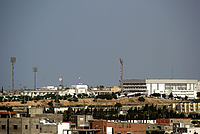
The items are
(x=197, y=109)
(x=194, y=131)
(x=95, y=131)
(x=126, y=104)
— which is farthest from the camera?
(x=126, y=104)

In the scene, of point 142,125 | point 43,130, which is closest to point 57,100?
point 142,125

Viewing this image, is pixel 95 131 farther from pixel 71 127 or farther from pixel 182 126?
pixel 182 126

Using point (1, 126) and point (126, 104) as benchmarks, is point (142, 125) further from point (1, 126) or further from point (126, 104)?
point (126, 104)

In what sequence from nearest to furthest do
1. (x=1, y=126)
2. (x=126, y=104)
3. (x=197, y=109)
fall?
1. (x=1, y=126)
2. (x=197, y=109)
3. (x=126, y=104)

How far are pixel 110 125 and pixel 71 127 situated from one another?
555 centimetres

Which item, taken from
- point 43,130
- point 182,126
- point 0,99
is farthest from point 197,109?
point 43,130

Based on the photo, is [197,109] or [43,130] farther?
[197,109]

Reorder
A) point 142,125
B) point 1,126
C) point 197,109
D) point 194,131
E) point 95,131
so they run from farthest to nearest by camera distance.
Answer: point 197,109, point 194,131, point 142,125, point 95,131, point 1,126

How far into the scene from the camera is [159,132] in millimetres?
107938

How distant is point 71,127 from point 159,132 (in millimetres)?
24396

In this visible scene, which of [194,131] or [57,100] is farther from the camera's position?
[57,100]

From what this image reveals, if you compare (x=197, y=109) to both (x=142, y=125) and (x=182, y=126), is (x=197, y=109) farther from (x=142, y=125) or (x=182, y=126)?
(x=142, y=125)

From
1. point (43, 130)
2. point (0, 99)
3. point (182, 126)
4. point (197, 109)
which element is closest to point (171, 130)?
point (182, 126)

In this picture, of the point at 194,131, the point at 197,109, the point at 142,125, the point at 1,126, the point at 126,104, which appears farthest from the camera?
the point at 126,104
